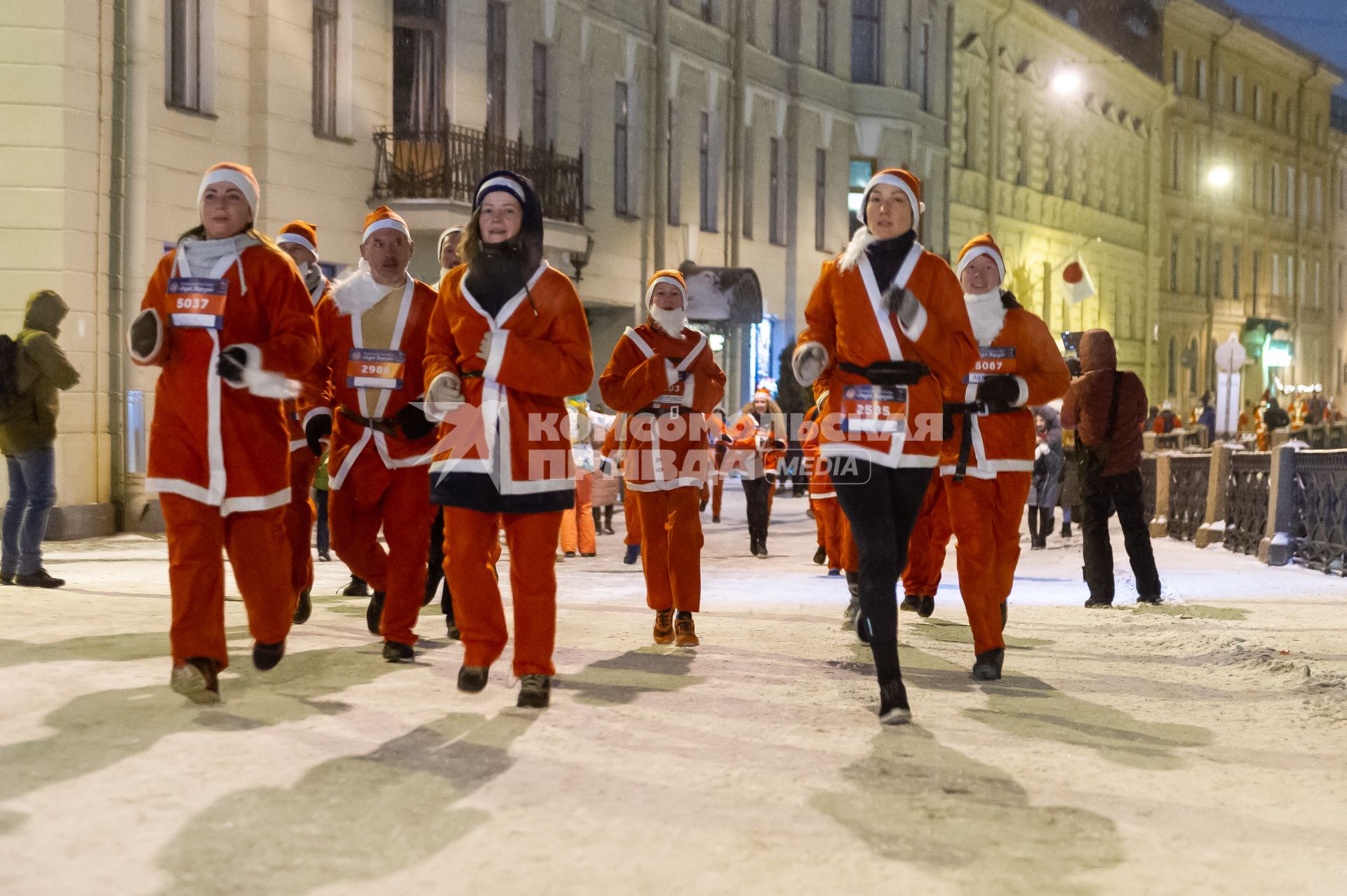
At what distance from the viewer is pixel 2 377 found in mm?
11438

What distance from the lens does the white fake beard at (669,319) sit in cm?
906

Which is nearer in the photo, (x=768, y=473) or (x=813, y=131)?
(x=768, y=473)

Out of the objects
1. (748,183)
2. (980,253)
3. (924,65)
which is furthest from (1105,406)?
(924,65)

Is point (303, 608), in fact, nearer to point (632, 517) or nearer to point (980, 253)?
point (632, 517)

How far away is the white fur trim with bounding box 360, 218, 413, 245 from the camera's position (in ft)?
26.5

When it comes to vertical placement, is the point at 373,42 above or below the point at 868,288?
above

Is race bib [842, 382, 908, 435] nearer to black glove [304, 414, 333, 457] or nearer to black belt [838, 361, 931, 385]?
black belt [838, 361, 931, 385]

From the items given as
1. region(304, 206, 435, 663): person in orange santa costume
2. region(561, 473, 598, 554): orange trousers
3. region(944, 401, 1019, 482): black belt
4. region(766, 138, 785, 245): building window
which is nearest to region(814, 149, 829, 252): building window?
region(766, 138, 785, 245): building window

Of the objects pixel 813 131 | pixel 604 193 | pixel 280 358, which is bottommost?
pixel 280 358

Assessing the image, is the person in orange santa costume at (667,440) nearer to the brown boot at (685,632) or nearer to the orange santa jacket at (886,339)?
the brown boot at (685,632)

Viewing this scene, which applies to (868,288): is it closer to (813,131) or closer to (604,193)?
(604,193)

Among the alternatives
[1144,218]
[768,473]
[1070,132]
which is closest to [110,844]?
[768,473]

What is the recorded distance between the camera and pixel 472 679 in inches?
260

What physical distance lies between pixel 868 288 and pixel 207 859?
345 cm
